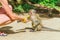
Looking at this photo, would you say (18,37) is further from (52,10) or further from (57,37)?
(52,10)

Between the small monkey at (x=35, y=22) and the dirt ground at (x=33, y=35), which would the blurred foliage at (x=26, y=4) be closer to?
the dirt ground at (x=33, y=35)

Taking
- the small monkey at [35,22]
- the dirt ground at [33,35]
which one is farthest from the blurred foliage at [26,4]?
the small monkey at [35,22]

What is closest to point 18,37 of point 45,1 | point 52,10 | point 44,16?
point 44,16

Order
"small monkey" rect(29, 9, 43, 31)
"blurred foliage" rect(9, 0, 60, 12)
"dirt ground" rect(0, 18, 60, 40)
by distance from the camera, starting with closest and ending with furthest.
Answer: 1. "dirt ground" rect(0, 18, 60, 40)
2. "small monkey" rect(29, 9, 43, 31)
3. "blurred foliage" rect(9, 0, 60, 12)

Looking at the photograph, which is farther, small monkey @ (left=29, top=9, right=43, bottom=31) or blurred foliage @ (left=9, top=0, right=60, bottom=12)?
blurred foliage @ (left=9, top=0, right=60, bottom=12)

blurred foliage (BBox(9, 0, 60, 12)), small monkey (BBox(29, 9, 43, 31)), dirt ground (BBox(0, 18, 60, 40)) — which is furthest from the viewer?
blurred foliage (BBox(9, 0, 60, 12))

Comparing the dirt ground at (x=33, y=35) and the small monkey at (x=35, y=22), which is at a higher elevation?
the small monkey at (x=35, y=22)

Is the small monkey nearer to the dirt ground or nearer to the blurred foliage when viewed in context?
the dirt ground

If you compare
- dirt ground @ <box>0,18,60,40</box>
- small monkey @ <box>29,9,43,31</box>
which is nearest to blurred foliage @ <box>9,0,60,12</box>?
dirt ground @ <box>0,18,60,40</box>

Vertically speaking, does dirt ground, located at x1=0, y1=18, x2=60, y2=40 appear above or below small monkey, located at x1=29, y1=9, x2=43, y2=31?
below

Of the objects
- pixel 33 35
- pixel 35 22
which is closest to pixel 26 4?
pixel 35 22

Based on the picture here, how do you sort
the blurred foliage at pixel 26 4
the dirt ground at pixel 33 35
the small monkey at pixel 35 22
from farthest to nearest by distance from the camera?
the blurred foliage at pixel 26 4 → the small monkey at pixel 35 22 → the dirt ground at pixel 33 35

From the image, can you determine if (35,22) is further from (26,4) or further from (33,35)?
(26,4)

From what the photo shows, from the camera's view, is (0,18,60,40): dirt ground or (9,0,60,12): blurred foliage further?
(9,0,60,12): blurred foliage
